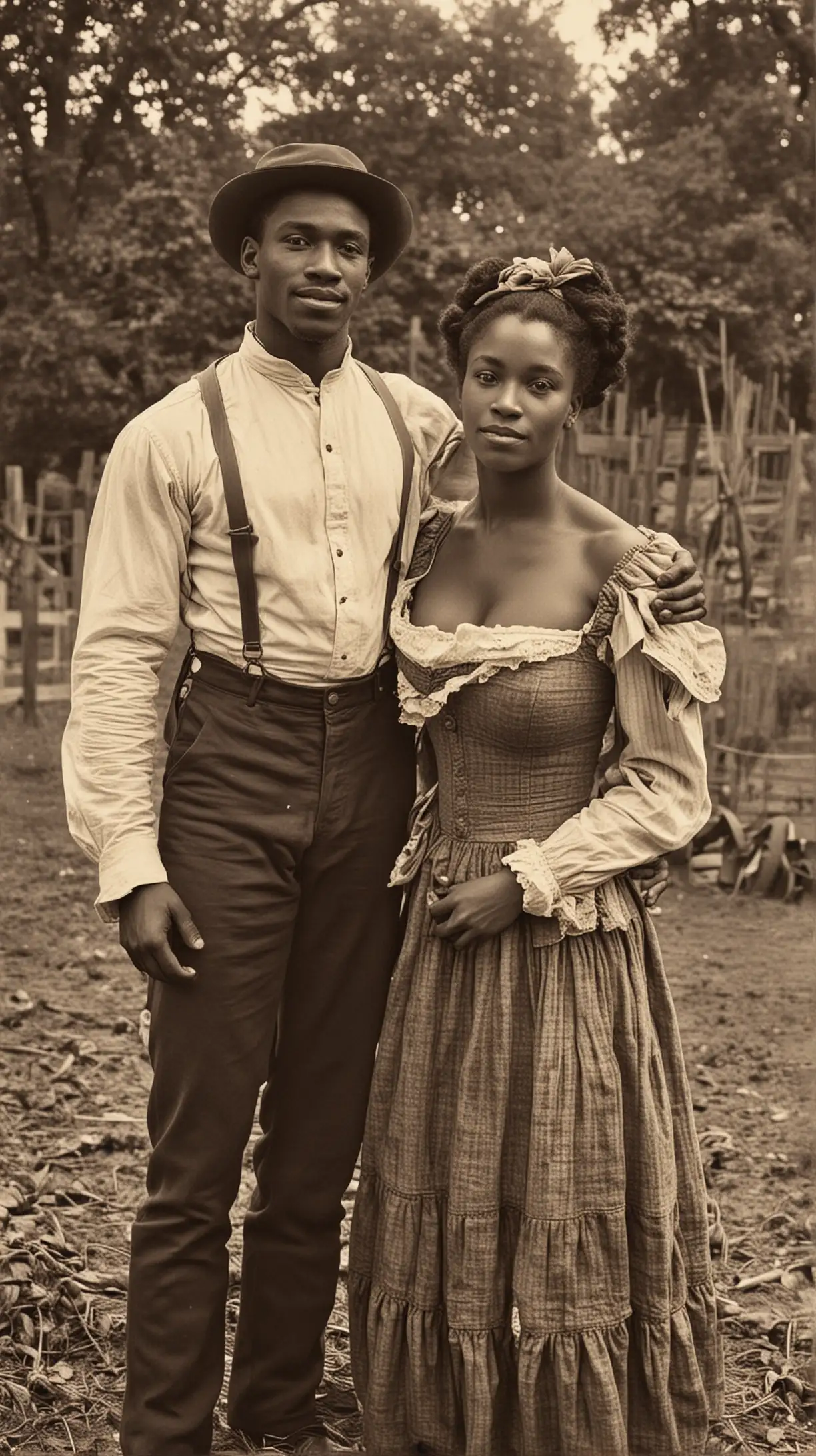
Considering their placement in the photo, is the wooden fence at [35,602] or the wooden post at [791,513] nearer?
the wooden post at [791,513]

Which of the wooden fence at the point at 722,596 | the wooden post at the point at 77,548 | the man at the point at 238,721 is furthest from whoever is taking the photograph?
the wooden post at the point at 77,548

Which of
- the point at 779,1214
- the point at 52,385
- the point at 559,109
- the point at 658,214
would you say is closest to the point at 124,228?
the point at 52,385

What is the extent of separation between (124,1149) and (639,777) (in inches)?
91.6

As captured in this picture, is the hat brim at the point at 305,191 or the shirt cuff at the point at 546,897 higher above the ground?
the hat brim at the point at 305,191

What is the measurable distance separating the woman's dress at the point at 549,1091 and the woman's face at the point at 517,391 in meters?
0.26

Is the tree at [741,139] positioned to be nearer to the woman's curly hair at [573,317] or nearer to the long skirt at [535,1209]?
the woman's curly hair at [573,317]

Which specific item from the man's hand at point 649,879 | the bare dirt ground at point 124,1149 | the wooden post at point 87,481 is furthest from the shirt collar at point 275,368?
the wooden post at point 87,481

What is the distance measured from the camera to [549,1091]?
2.36 m

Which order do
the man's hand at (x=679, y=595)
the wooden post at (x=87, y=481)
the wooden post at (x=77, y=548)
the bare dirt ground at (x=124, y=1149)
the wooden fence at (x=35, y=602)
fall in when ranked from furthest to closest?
the wooden post at (x=87, y=481)
the wooden post at (x=77, y=548)
the wooden fence at (x=35, y=602)
the bare dirt ground at (x=124, y=1149)
the man's hand at (x=679, y=595)

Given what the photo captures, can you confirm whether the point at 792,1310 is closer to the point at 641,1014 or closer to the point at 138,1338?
the point at 641,1014

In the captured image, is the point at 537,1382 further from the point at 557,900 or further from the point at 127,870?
the point at 127,870

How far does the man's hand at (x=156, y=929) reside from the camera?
2381 millimetres

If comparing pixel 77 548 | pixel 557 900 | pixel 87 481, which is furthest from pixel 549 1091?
pixel 87 481

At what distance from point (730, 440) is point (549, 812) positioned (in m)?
7.36
